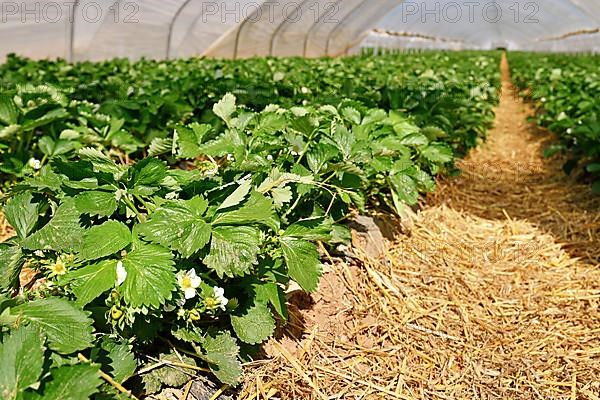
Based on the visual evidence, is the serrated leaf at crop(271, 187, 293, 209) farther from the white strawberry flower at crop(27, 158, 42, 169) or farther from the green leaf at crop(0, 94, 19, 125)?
the green leaf at crop(0, 94, 19, 125)

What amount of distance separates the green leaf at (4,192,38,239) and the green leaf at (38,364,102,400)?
0.51 meters

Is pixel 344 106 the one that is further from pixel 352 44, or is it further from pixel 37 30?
pixel 352 44

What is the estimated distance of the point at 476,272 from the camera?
9.20 feet

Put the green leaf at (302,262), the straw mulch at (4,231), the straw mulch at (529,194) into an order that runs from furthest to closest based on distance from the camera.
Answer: the straw mulch at (529,194) → the straw mulch at (4,231) → the green leaf at (302,262)

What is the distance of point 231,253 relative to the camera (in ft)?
4.57

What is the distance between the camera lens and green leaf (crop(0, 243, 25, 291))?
1.38 meters

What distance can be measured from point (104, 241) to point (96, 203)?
11 cm

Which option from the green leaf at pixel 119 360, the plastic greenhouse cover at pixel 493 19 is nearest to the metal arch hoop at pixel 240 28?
the plastic greenhouse cover at pixel 493 19

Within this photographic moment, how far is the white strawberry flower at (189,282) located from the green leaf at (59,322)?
228 millimetres

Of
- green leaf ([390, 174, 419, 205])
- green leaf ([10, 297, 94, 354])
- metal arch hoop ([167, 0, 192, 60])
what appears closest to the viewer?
green leaf ([10, 297, 94, 354])

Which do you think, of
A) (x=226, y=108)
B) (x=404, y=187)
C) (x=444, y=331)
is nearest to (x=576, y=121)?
(x=404, y=187)

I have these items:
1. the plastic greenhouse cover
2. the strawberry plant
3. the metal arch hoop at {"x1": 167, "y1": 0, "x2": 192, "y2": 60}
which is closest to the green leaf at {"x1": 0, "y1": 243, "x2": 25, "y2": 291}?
the strawberry plant

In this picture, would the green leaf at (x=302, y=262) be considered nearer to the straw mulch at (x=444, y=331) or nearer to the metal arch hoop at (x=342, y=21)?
the straw mulch at (x=444, y=331)

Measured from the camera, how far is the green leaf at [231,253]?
1.38 m
